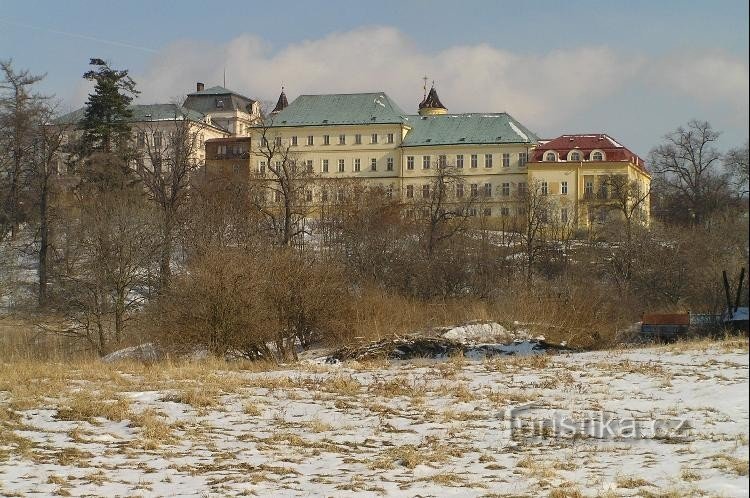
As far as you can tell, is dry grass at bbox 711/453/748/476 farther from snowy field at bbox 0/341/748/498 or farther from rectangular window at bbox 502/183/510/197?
rectangular window at bbox 502/183/510/197

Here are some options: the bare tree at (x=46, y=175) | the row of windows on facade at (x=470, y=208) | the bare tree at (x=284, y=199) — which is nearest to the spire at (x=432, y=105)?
the row of windows on facade at (x=470, y=208)

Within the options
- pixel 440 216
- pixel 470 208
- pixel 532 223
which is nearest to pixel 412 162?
pixel 470 208

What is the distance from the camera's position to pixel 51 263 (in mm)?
49969

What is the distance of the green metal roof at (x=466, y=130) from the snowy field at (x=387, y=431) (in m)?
74.9

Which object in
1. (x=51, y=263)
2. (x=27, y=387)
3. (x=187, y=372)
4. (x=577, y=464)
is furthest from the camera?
(x=51, y=263)

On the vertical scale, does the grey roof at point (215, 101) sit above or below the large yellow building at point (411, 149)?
above

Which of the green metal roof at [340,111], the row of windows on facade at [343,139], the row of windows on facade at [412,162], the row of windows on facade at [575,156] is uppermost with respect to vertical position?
the green metal roof at [340,111]

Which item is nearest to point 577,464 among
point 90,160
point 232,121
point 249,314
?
point 249,314

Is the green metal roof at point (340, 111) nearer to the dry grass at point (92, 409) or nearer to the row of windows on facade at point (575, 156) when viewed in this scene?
the row of windows on facade at point (575, 156)

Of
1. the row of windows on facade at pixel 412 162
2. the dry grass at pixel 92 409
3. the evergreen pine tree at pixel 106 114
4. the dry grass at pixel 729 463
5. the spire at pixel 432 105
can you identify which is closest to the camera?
the dry grass at pixel 729 463

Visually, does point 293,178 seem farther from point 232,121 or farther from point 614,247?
point 232,121

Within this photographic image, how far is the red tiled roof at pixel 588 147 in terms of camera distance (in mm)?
82125

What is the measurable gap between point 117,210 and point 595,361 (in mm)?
29238

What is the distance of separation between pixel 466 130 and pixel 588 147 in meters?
15.6
